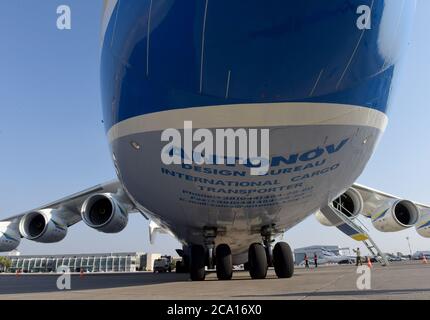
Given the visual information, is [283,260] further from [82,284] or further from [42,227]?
[42,227]

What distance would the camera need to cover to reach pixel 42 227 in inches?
527

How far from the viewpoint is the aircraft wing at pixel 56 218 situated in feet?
37.9

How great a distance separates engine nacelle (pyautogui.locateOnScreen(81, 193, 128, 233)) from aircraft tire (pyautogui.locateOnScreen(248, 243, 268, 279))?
458 cm

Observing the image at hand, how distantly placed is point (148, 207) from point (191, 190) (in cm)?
158

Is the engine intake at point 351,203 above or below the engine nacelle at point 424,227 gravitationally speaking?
above

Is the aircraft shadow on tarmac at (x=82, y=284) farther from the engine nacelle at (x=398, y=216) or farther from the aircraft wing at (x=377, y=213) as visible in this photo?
the engine nacelle at (x=398, y=216)

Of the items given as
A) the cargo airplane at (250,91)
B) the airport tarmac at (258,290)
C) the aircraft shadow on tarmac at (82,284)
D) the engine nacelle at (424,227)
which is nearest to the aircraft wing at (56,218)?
the aircraft shadow on tarmac at (82,284)

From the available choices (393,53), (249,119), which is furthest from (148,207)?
(393,53)

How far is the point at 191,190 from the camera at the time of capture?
6.19 meters

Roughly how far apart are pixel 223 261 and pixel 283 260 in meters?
1.40

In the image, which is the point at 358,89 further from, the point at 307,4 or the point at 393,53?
the point at 307,4

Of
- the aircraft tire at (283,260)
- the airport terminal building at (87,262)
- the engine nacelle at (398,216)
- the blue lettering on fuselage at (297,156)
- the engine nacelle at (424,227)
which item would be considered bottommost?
the airport terminal building at (87,262)

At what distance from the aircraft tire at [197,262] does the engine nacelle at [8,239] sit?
349 inches

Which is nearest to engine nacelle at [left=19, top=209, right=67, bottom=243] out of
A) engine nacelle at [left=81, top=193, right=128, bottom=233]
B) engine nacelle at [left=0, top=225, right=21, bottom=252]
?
engine nacelle at [left=0, top=225, right=21, bottom=252]
